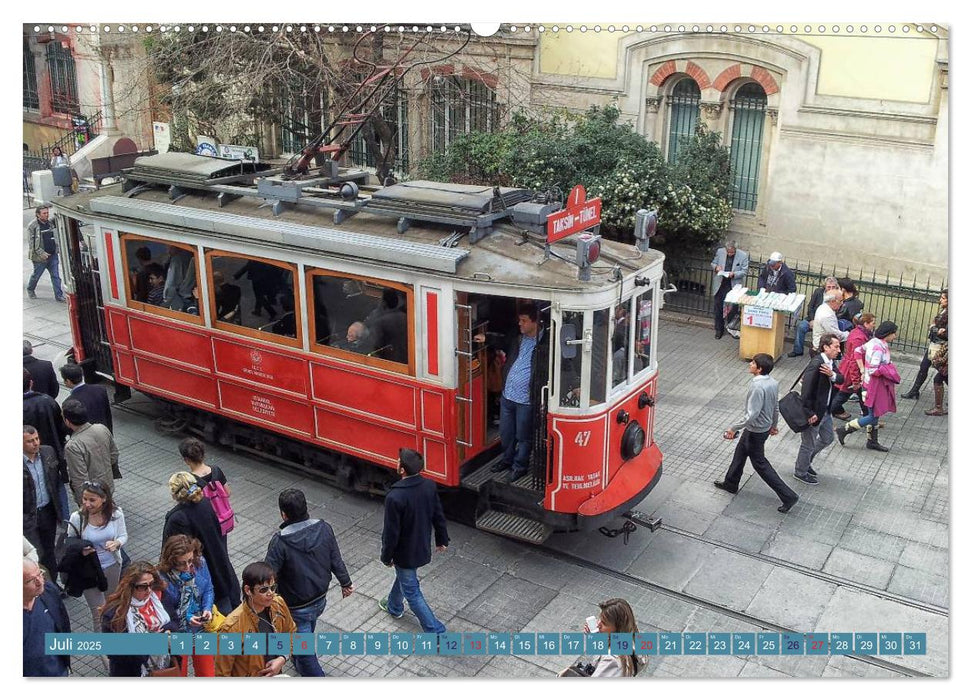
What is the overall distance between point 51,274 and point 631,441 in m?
11.0

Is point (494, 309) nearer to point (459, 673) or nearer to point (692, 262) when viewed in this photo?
point (459, 673)

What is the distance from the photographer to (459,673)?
6.76 m

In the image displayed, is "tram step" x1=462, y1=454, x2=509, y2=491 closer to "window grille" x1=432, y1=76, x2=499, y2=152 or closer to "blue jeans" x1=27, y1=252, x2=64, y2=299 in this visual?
"window grille" x1=432, y1=76, x2=499, y2=152

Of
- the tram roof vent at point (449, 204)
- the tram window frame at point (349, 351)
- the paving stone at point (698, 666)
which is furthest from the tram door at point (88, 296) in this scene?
the paving stone at point (698, 666)

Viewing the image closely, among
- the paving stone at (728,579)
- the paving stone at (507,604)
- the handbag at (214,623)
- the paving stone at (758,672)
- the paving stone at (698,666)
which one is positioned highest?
the handbag at (214,623)

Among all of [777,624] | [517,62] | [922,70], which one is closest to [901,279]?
[922,70]

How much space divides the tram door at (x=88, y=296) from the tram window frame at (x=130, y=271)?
65cm

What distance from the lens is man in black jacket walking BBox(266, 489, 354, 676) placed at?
19.7ft

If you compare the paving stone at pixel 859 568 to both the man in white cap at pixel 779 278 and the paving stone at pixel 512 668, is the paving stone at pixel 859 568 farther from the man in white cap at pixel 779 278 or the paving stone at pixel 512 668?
the man in white cap at pixel 779 278

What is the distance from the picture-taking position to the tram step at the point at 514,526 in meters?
8.05

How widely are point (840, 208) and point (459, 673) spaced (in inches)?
367

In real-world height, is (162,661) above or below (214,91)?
below

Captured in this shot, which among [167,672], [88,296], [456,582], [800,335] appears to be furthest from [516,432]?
[800,335]

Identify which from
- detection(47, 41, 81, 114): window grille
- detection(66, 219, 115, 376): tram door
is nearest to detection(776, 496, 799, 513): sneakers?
detection(66, 219, 115, 376): tram door
